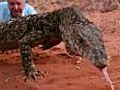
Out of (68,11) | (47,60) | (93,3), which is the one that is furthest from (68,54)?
(93,3)

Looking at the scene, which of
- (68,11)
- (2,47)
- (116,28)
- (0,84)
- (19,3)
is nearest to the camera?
(0,84)

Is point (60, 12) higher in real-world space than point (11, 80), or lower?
higher

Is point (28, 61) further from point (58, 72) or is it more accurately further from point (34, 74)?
point (58, 72)

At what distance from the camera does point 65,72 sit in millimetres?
6305

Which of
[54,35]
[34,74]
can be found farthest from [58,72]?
[54,35]

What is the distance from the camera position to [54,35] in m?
6.57

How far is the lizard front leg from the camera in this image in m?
6.18

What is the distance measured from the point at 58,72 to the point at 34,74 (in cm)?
36

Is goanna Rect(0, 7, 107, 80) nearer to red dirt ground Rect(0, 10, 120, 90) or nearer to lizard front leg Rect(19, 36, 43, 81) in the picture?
lizard front leg Rect(19, 36, 43, 81)

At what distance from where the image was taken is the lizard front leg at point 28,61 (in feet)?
20.3

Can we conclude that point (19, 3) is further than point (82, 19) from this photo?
Yes

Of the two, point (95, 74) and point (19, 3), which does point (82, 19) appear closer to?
point (95, 74)

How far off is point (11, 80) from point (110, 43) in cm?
285

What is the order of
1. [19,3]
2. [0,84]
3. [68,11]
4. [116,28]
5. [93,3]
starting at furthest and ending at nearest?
[93,3] → [116,28] → [19,3] → [68,11] → [0,84]
